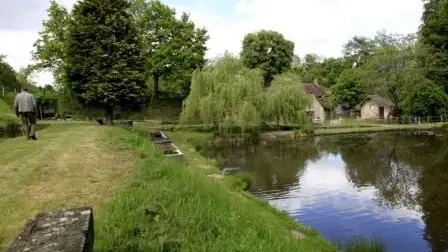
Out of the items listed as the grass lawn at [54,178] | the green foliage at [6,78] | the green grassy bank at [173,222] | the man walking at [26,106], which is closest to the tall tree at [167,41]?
the green foliage at [6,78]

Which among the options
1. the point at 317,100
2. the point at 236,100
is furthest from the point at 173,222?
the point at 317,100

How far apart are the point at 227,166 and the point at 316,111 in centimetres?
4237

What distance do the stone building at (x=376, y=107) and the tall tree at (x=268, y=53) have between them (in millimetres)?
12324

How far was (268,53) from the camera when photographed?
60.1m

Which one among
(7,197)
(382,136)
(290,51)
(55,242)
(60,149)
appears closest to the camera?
(55,242)

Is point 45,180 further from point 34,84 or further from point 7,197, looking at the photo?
point 34,84

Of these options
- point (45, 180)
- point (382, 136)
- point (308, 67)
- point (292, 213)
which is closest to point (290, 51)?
point (382, 136)

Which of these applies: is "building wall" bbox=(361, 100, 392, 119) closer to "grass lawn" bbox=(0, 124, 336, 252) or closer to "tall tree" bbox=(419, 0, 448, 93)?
"tall tree" bbox=(419, 0, 448, 93)

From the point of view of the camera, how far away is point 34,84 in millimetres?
62562

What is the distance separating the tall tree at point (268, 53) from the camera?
59.9 m

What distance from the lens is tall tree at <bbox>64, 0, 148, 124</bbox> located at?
76.7 ft

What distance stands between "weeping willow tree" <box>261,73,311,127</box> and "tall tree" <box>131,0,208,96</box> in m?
10.7

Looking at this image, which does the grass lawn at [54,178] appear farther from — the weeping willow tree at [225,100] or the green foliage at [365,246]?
the weeping willow tree at [225,100]

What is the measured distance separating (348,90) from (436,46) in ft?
44.9
